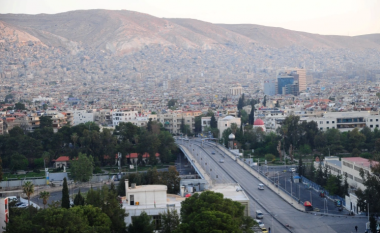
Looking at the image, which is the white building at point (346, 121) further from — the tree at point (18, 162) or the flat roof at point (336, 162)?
the tree at point (18, 162)

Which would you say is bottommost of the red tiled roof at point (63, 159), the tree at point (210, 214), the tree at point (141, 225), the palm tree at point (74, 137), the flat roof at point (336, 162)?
the red tiled roof at point (63, 159)

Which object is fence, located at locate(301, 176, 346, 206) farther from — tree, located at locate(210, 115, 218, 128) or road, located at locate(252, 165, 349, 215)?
tree, located at locate(210, 115, 218, 128)

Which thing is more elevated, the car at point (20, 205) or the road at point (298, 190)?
the road at point (298, 190)

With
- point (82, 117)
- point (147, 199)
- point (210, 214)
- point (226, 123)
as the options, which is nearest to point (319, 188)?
point (147, 199)

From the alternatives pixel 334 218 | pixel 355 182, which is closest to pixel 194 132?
pixel 355 182

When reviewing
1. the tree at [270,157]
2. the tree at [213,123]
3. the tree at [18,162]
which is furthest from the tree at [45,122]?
the tree at [270,157]

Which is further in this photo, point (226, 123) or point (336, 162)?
Answer: point (226, 123)

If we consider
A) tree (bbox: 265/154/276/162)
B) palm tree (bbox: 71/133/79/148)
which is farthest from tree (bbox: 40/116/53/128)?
tree (bbox: 265/154/276/162)

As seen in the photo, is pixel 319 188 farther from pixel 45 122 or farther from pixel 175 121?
pixel 175 121

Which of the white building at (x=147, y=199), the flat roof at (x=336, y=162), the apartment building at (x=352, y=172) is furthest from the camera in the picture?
the flat roof at (x=336, y=162)

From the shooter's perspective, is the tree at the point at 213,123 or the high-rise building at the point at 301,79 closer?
the tree at the point at 213,123

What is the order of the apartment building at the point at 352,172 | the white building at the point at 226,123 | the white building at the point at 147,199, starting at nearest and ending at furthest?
the white building at the point at 147,199 < the apartment building at the point at 352,172 < the white building at the point at 226,123
